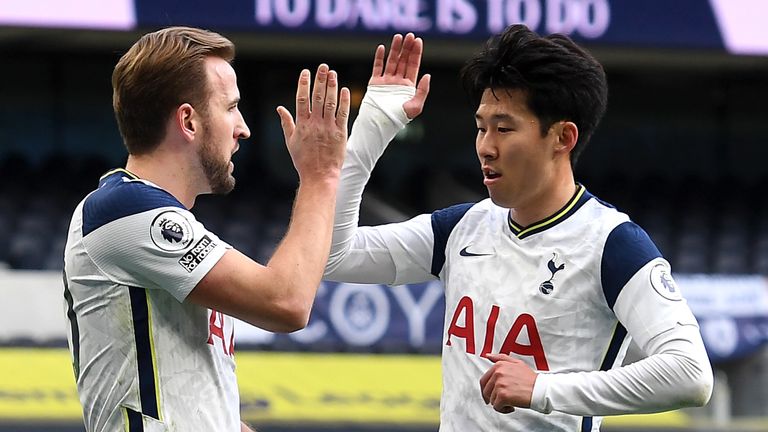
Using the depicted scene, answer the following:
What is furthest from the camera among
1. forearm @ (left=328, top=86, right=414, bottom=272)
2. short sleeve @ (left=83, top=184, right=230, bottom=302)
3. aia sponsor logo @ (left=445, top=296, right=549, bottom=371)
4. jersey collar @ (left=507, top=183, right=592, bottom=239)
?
forearm @ (left=328, top=86, right=414, bottom=272)

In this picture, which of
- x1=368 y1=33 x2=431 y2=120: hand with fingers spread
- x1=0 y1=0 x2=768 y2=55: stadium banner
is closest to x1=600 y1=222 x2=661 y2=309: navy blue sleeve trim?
x1=368 y1=33 x2=431 y2=120: hand with fingers spread

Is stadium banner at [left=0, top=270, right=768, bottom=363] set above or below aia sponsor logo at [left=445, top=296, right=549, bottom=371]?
below

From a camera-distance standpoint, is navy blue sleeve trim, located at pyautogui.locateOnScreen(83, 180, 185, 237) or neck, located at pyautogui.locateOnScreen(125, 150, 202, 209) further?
neck, located at pyautogui.locateOnScreen(125, 150, 202, 209)

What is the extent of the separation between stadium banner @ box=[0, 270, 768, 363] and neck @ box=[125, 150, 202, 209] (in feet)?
21.6

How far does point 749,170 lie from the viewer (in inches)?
592

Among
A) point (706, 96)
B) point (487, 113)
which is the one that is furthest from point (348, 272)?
point (706, 96)

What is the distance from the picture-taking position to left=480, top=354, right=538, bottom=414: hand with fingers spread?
10.3 feet

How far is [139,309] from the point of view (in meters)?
3.07

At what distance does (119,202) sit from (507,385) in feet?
3.30

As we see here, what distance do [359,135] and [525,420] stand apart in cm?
92

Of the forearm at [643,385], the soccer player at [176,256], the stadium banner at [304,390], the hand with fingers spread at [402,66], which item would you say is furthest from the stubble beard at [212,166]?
the stadium banner at [304,390]

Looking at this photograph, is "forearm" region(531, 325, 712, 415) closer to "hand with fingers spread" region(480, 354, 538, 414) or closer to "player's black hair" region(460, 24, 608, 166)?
"hand with fingers spread" region(480, 354, 538, 414)

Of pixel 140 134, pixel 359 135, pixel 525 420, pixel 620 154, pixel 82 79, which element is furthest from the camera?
pixel 620 154

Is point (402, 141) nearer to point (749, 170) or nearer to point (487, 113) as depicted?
point (749, 170)
